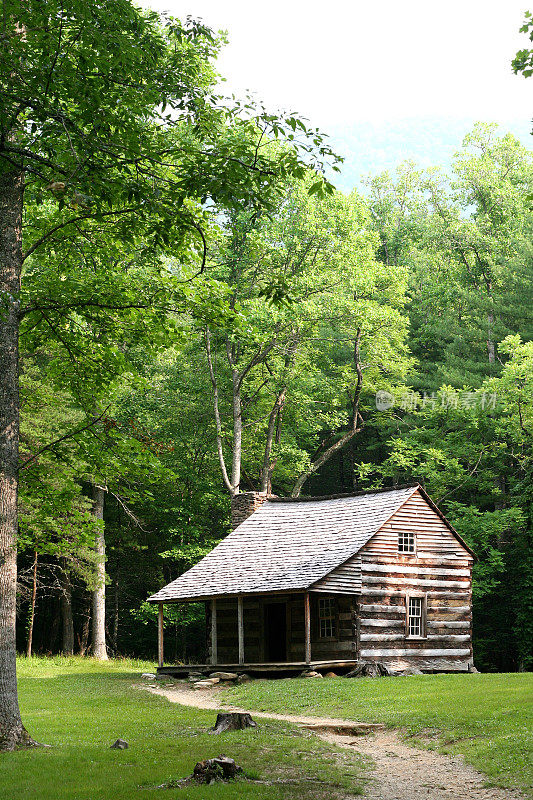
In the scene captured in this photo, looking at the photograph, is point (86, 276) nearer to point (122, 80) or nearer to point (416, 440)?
point (122, 80)

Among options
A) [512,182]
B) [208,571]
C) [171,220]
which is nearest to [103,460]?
[171,220]

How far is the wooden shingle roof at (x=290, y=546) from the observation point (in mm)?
27703

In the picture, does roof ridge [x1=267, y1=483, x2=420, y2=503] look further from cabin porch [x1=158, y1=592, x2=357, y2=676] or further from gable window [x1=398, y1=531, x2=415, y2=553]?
cabin porch [x1=158, y1=592, x2=357, y2=676]

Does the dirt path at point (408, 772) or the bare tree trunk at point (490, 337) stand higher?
the bare tree trunk at point (490, 337)

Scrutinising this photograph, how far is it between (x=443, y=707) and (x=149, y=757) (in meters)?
6.71

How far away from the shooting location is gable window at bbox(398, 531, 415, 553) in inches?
1159

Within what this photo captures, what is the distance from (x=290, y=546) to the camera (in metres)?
30.3

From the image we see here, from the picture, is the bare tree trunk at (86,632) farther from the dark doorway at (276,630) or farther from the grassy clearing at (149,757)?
the grassy clearing at (149,757)

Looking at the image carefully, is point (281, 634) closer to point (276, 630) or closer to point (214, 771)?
point (276, 630)

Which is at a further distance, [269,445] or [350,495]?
[269,445]

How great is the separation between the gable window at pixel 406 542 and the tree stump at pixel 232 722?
14583 millimetres

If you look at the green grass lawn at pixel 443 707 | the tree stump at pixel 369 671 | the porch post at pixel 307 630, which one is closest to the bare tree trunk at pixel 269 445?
the porch post at pixel 307 630

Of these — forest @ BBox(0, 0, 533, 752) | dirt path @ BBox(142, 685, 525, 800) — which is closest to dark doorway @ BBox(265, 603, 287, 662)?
forest @ BBox(0, 0, 533, 752)

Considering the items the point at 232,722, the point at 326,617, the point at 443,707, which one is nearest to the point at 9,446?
the point at 232,722
